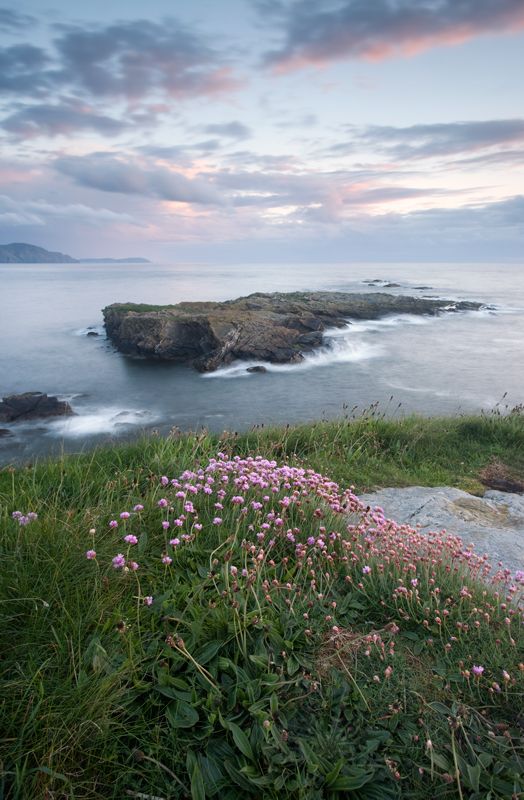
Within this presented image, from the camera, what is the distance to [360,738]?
9.06ft

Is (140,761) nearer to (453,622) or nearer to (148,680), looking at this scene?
(148,680)

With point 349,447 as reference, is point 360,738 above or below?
above

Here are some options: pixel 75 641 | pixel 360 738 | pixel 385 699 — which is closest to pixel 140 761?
pixel 75 641

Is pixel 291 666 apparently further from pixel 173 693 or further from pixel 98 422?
pixel 98 422

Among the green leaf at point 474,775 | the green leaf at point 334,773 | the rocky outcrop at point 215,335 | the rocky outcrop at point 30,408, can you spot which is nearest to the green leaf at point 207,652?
the green leaf at point 334,773

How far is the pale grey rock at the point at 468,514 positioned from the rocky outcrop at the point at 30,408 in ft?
53.5

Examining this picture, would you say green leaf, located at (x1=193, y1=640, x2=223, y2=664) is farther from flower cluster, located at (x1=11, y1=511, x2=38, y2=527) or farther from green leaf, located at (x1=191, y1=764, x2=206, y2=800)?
flower cluster, located at (x1=11, y1=511, x2=38, y2=527)

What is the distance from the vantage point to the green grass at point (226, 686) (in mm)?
2480

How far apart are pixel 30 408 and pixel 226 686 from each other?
19.4m

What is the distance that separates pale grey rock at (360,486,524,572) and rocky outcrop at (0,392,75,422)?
16.3 metres

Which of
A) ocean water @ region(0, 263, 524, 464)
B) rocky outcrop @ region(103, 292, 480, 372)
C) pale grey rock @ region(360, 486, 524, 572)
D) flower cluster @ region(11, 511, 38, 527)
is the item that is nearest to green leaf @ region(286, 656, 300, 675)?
flower cluster @ region(11, 511, 38, 527)

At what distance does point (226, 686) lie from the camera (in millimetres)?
2982

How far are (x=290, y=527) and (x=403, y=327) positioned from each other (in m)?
44.7

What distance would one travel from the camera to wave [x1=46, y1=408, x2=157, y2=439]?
18859 millimetres
